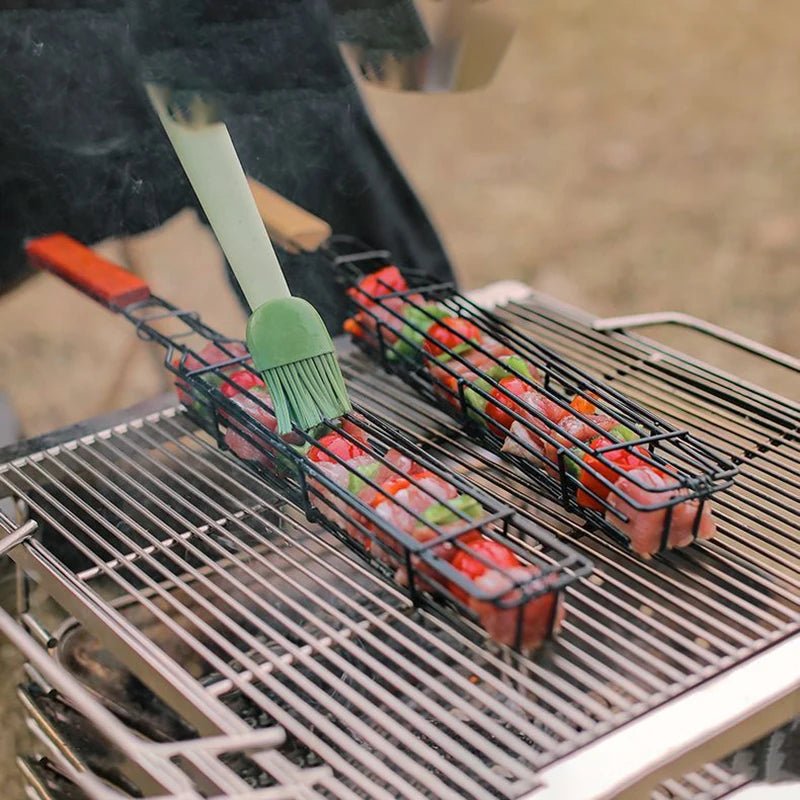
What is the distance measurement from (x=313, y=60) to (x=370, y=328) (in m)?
0.57

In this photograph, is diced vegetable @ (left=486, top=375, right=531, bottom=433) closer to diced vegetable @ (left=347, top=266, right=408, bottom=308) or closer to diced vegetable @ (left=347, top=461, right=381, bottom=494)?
diced vegetable @ (left=347, top=461, right=381, bottom=494)

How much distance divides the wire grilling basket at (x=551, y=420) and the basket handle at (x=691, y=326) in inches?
9.3

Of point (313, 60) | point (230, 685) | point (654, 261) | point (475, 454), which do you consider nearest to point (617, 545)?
point (475, 454)

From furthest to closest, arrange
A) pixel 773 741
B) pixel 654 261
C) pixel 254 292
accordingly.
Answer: pixel 654 261 < pixel 254 292 < pixel 773 741

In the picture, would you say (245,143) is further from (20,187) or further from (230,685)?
(230,685)

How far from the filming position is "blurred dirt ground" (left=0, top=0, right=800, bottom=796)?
3.82 m

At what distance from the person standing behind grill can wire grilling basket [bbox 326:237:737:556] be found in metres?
0.20

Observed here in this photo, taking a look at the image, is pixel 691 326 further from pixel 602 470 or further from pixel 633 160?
pixel 633 160

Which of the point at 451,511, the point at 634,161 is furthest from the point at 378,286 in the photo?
the point at 634,161

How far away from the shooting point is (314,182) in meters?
2.03

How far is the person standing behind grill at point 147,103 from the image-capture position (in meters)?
1.69

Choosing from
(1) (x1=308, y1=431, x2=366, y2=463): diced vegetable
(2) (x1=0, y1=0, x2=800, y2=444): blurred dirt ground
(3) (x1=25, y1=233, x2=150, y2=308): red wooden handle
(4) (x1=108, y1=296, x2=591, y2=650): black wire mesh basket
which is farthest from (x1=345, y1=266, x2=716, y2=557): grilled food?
(2) (x1=0, y1=0, x2=800, y2=444): blurred dirt ground

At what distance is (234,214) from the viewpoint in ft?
4.68

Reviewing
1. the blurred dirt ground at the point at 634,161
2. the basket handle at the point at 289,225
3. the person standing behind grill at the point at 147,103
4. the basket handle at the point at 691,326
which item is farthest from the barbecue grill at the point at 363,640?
the blurred dirt ground at the point at 634,161
